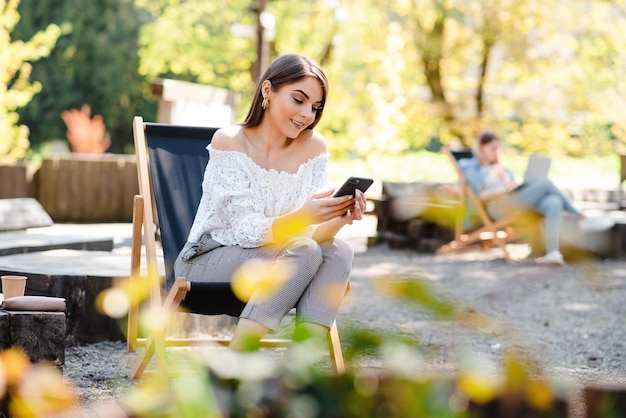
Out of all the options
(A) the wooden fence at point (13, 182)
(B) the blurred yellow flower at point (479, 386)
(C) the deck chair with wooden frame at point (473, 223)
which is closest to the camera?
(B) the blurred yellow flower at point (479, 386)

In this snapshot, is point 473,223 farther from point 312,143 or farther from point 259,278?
point 259,278

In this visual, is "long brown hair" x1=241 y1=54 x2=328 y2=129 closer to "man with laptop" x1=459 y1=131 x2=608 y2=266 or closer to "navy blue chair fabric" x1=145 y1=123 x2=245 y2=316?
"navy blue chair fabric" x1=145 y1=123 x2=245 y2=316

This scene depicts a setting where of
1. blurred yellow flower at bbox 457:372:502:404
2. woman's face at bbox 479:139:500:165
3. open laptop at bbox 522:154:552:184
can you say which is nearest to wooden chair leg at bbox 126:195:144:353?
blurred yellow flower at bbox 457:372:502:404

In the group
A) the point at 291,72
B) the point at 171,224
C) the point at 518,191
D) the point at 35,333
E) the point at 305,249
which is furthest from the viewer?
the point at 518,191

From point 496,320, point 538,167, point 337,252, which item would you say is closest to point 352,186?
point 337,252

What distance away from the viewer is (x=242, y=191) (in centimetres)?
350

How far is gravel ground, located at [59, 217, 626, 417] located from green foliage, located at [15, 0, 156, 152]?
16236 mm

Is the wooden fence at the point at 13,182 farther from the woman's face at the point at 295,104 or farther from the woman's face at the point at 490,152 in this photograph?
the woman's face at the point at 295,104

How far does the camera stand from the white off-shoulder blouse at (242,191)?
3510mm

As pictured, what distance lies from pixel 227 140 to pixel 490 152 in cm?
505

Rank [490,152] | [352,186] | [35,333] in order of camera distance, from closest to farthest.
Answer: [35,333]
[352,186]
[490,152]

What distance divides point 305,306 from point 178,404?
6.98 ft

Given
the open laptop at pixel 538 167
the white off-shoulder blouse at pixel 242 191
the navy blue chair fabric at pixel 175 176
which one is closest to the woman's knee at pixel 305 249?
the white off-shoulder blouse at pixel 242 191

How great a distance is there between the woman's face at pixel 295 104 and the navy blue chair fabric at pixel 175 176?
58 cm
